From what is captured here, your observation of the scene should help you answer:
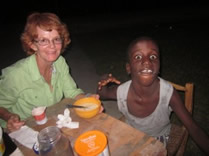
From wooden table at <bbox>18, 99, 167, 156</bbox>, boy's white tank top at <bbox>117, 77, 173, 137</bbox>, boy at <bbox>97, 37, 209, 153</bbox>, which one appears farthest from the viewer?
boy's white tank top at <bbox>117, 77, 173, 137</bbox>

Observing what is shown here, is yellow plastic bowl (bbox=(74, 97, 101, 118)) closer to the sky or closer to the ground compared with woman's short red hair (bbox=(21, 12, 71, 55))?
closer to the ground

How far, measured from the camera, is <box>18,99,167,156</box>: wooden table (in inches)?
54.8

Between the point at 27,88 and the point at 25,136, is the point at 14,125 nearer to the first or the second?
the point at 25,136

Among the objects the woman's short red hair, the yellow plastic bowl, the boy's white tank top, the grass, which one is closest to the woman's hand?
the yellow plastic bowl

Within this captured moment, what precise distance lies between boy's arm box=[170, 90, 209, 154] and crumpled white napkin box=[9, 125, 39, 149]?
1.48m

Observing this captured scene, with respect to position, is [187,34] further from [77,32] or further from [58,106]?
[58,106]

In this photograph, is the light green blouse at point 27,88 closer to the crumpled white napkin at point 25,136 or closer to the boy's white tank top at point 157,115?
the crumpled white napkin at point 25,136

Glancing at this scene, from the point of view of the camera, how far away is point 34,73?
2.16 metres

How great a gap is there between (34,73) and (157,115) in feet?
5.14

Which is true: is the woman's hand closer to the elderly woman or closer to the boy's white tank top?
the elderly woman

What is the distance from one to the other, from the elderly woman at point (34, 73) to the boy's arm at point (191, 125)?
3.77 feet

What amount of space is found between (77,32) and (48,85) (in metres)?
9.19

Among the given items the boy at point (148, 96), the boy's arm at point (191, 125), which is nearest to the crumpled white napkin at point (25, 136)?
the boy at point (148, 96)

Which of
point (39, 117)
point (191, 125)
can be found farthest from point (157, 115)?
point (39, 117)
